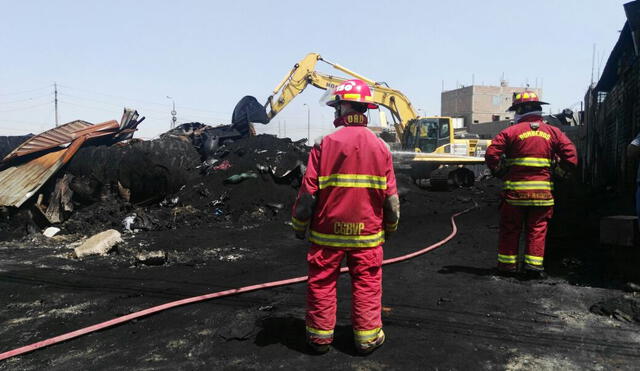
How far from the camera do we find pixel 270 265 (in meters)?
5.67

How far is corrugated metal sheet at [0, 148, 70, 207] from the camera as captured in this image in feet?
30.0

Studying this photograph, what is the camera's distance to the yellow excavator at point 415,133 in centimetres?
1395

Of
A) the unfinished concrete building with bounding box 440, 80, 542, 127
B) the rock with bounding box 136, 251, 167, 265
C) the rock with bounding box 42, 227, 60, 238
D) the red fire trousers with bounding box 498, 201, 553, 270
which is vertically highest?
the unfinished concrete building with bounding box 440, 80, 542, 127

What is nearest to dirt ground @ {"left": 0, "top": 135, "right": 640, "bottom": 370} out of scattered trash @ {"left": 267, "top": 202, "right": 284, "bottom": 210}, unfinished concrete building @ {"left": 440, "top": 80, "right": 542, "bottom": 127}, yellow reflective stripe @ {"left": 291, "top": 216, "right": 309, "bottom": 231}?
yellow reflective stripe @ {"left": 291, "top": 216, "right": 309, "bottom": 231}

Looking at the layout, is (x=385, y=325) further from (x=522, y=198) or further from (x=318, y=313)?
(x=522, y=198)

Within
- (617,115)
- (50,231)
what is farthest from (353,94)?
(617,115)

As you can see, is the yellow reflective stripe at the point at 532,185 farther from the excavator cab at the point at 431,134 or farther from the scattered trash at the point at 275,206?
the excavator cab at the point at 431,134

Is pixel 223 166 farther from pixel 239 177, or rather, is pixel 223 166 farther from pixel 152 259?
pixel 152 259

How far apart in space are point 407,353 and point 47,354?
2466 mm

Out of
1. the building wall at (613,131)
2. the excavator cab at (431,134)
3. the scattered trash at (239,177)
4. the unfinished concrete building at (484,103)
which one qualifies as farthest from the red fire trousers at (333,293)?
the unfinished concrete building at (484,103)

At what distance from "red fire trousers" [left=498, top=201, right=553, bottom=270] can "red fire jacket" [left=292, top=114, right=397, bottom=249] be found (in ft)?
7.07

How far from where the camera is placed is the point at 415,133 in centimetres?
1490

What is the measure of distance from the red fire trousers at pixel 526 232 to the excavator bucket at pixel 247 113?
10577 mm

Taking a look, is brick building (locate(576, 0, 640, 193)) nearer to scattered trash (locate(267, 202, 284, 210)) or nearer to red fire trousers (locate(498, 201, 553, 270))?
red fire trousers (locate(498, 201, 553, 270))
